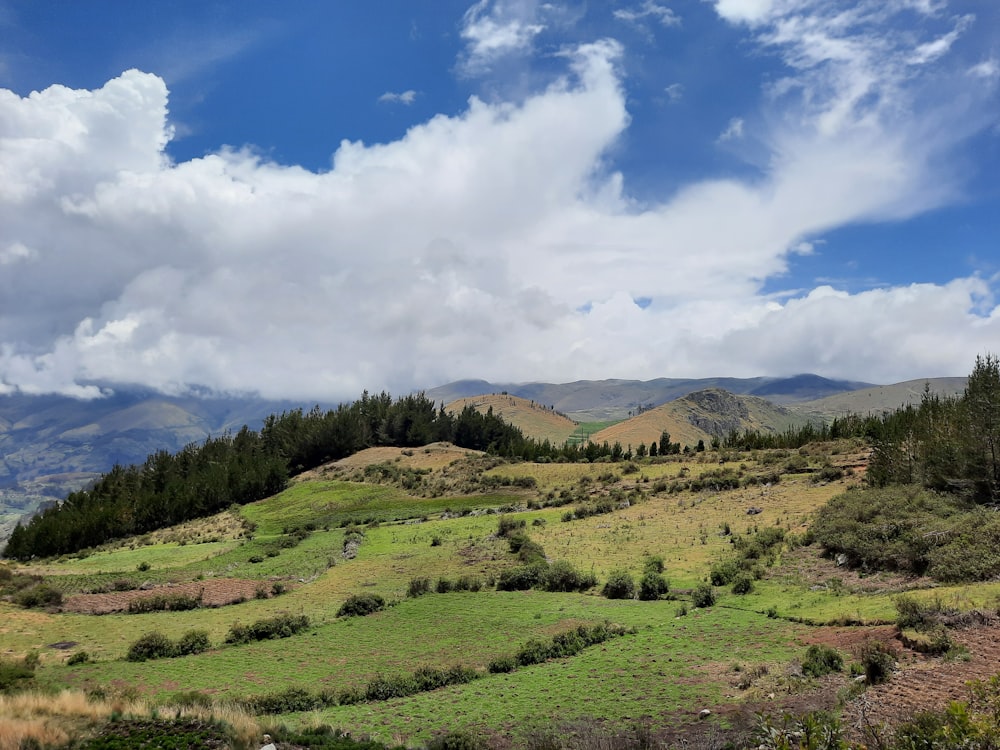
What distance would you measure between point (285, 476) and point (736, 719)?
10475cm

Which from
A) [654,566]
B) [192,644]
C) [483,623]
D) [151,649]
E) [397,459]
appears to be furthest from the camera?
[397,459]

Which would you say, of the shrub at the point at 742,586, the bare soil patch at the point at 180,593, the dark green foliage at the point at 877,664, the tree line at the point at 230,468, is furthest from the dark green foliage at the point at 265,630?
the tree line at the point at 230,468

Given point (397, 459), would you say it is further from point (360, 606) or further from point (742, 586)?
point (742, 586)

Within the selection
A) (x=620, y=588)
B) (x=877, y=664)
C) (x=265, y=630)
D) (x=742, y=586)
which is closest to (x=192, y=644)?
(x=265, y=630)

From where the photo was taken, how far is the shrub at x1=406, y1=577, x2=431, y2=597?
34.2 m

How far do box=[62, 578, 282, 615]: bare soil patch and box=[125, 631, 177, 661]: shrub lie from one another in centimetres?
1001

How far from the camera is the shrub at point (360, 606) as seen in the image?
3100 centimetres

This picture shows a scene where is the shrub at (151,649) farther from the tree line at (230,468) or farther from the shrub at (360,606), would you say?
the tree line at (230,468)

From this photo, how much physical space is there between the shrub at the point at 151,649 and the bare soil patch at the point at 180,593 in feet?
32.8

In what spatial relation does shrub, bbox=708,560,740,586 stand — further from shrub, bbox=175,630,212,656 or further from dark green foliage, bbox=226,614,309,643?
shrub, bbox=175,630,212,656

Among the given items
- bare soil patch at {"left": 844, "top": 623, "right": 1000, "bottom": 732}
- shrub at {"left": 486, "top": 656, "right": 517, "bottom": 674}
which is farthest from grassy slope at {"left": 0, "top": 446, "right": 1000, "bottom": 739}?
bare soil patch at {"left": 844, "top": 623, "right": 1000, "bottom": 732}

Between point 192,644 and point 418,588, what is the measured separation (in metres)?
12.0

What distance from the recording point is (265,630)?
91.7ft

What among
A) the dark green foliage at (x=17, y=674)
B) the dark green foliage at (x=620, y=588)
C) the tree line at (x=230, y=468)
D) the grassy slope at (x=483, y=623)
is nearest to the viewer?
the grassy slope at (x=483, y=623)
